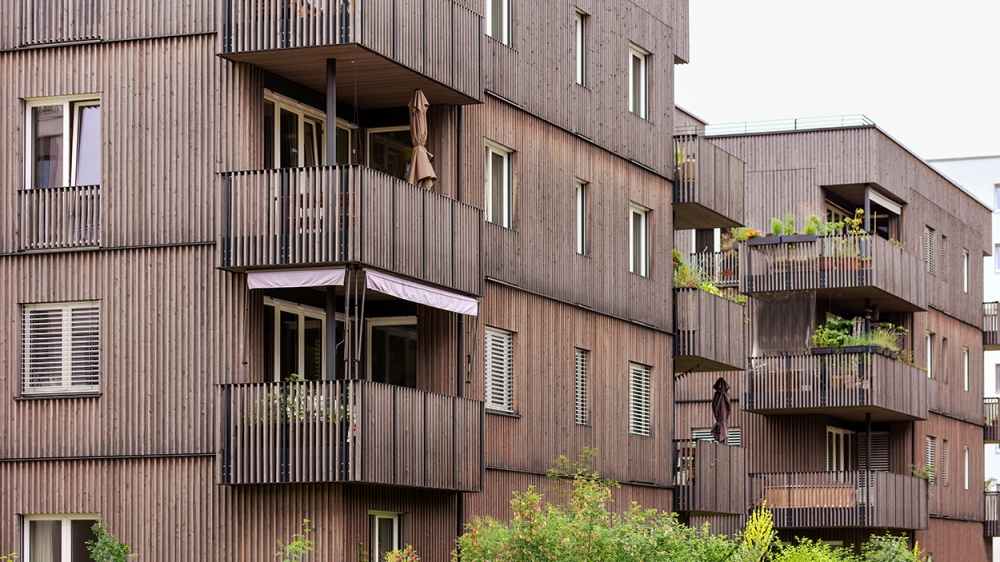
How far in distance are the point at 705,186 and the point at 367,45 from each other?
43.1 ft

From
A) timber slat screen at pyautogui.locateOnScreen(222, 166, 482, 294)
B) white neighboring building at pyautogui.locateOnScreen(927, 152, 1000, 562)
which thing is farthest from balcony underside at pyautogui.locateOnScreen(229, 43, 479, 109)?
white neighboring building at pyautogui.locateOnScreen(927, 152, 1000, 562)

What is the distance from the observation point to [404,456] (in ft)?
83.9

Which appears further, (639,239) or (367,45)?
(639,239)

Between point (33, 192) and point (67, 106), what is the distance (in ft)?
4.32

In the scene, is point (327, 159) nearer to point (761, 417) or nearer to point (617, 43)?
point (617, 43)

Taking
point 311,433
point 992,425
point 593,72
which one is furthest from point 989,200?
point 311,433

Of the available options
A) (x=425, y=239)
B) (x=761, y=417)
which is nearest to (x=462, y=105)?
(x=425, y=239)

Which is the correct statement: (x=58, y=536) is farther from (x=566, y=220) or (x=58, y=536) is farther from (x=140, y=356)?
(x=566, y=220)

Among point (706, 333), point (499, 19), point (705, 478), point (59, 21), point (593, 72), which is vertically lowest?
point (705, 478)

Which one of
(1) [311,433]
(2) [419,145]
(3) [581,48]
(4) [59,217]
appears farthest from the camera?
(3) [581,48]

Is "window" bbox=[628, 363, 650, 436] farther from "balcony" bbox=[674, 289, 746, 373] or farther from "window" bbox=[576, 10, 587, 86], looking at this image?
"window" bbox=[576, 10, 587, 86]

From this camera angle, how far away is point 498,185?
1200 inches

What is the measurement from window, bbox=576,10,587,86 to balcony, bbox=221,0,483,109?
477 centimetres

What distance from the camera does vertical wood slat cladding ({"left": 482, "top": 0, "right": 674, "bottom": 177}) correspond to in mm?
30875
